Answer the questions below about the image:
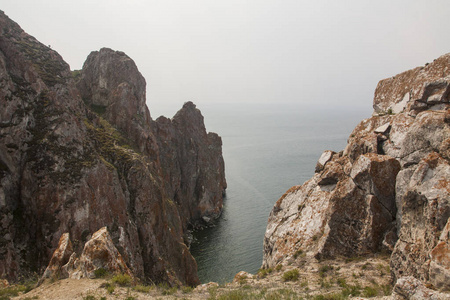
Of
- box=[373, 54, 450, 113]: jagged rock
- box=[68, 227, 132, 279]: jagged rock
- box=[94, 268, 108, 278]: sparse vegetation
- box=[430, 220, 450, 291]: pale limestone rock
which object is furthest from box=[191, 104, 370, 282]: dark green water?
box=[373, 54, 450, 113]: jagged rock

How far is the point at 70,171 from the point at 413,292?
104ft

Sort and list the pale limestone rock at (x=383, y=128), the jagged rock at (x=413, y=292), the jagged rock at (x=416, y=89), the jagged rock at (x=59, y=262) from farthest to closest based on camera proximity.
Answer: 1. the pale limestone rock at (x=383, y=128)
2. the jagged rock at (x=416, y=89)
3. the jagged rock at (x=59, y=262)
4. the jagged rock at (x=413, y=292)

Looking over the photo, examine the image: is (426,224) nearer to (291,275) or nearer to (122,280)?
(291,275)

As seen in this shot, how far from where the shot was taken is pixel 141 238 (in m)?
36.8

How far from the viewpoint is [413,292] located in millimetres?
8773

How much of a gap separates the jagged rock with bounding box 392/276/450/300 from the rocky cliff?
1651cm

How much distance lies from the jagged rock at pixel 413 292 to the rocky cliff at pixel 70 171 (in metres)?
16.5

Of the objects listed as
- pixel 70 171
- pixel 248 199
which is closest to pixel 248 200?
pixel 248 199

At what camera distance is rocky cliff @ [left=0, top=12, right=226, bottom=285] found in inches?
1085

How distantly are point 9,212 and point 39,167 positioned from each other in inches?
196

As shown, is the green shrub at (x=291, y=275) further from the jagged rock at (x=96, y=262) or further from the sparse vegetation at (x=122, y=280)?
the jagged rock at (x=96, y=262)

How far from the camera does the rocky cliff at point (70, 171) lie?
2756 centimetres

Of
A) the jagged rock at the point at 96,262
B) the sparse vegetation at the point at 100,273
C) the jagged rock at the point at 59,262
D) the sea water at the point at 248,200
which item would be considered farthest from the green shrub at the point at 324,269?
the sea water at the point at 248,200

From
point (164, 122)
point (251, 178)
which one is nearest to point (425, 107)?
point (164, 122)
